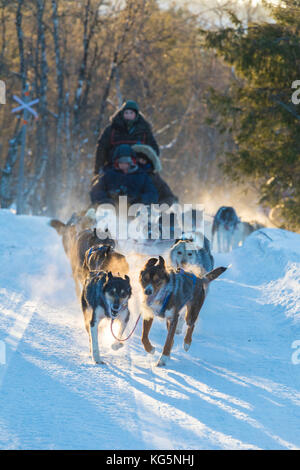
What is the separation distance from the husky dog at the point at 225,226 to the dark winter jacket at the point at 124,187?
15.6 feet

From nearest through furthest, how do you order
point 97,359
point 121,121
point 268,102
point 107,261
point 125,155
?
point 97,359, point 107,261, point 125,155, point 121,121, point 268,102

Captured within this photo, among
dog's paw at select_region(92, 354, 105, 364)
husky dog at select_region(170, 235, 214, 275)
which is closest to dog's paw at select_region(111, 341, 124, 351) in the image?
dog's paw at select_region(92, 354, 105, 364)

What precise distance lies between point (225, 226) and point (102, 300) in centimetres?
1147

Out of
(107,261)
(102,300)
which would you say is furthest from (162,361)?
(107,261)

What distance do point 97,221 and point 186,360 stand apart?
5.63 meters

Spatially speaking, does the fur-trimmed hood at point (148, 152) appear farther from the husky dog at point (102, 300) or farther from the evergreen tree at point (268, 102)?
the husky dog at point (102, 300)

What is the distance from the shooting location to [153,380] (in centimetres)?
561

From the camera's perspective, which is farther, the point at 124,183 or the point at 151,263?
the point at 124,183

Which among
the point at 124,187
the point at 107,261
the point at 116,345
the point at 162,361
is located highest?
the point at 124,187

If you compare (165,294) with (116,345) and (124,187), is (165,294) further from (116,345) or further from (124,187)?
(124,187)

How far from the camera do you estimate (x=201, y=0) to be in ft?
104

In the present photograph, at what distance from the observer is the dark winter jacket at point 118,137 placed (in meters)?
13.9

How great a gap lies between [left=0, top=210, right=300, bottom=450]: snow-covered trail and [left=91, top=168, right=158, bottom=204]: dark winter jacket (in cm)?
284

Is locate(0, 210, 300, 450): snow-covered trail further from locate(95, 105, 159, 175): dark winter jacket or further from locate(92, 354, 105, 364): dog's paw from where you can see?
locate(95, 105, 159, 175): dark winter jacket
